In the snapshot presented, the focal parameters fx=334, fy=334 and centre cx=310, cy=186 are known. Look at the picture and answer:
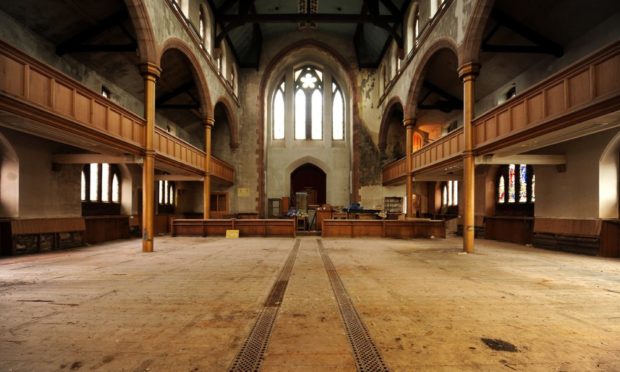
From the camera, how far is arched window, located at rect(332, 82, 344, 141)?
25422 mm

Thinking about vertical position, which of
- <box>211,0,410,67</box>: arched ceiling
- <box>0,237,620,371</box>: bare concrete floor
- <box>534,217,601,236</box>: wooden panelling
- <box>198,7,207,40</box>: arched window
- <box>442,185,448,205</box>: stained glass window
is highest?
<box>211,0,410,67</box>: arched ceiling

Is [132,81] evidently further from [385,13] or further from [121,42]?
[385,13]

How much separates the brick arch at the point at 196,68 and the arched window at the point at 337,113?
10872 mm

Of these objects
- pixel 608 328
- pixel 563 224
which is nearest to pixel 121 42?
pixel 608 328

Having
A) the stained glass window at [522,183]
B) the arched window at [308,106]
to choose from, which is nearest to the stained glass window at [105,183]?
the arched window at [308,106]

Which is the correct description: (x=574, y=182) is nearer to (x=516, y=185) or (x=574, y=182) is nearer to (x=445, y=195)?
(x=516, y=185)

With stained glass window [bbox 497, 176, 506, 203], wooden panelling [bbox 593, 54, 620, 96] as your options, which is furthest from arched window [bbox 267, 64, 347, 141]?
wooden panelling [bbox 593, 54, 620, 96]

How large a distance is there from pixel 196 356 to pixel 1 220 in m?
10.3

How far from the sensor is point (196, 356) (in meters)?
2.97

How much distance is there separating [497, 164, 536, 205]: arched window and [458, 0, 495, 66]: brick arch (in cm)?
567

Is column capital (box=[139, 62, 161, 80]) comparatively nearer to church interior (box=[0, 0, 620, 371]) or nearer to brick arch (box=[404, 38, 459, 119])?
church interior (box=[0, 0, 620, 371])

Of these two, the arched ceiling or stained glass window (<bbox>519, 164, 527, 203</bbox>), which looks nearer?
stained glass window (<bbox>519, 164, 527, 203</bbox>)

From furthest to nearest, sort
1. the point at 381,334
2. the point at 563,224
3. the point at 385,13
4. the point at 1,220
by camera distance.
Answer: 1. the point at 385,13
2. the point at 563,224
3. the point at 1,220
4. the point at 381,334

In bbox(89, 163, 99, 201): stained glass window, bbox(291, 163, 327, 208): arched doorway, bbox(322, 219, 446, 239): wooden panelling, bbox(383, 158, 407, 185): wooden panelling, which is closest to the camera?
bbox(89, 163, 99, 201): stained glass window
